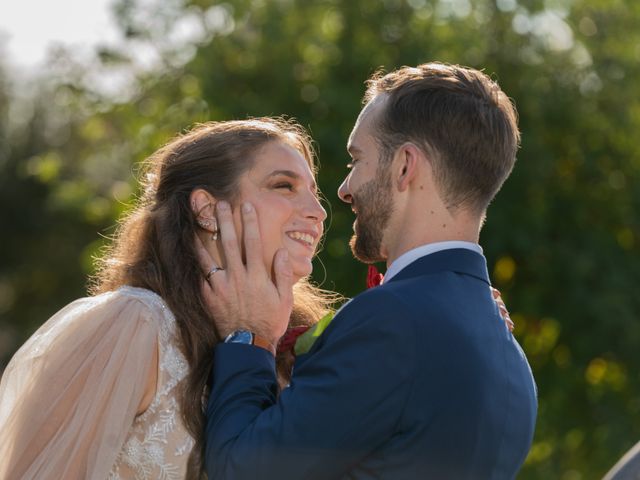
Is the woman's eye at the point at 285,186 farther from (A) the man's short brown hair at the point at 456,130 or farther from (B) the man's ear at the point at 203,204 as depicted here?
(A) the man's short brown hair at the point at 456,130

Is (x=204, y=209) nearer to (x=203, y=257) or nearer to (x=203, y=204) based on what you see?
(x=203, y=204)

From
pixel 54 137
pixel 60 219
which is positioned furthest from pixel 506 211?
pixel 54 137

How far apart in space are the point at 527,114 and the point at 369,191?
20.6 feet

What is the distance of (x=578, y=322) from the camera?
9.05 meters

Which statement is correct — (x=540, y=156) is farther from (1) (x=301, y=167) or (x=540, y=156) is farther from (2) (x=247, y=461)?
(2) (x=247, y=461)

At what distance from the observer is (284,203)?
146 inches

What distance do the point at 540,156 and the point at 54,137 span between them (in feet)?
58.4

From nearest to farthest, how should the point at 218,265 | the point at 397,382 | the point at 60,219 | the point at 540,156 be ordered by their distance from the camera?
1. the point at 397,382
2. the point at 218,265
3. the point at 540,156
4. the point at 60,219

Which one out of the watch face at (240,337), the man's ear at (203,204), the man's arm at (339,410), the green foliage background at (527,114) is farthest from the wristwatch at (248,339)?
the green foliage background at (527,114)

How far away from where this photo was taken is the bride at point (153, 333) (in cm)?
322

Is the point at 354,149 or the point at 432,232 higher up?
the point at 354,149

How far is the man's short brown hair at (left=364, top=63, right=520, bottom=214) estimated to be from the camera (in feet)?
10.0

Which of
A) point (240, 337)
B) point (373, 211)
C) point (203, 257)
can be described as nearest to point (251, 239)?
point (203, 257)


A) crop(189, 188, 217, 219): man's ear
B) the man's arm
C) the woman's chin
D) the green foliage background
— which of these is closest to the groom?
the man's arm
